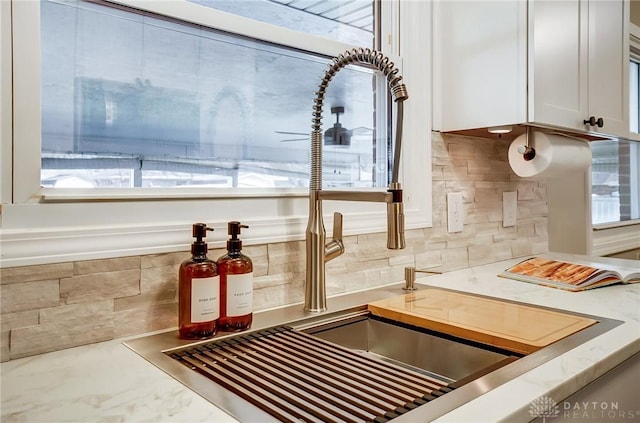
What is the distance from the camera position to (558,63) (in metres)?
1.45

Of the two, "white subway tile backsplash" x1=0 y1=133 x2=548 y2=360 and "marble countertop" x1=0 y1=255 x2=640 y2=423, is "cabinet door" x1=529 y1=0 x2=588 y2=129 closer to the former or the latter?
"white subway tile backsplash" x1=0 y1=133 x2=548 y2=360

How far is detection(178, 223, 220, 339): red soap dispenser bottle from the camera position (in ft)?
2.82

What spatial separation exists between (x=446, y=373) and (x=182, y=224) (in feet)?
2.10

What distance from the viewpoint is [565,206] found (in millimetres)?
2250

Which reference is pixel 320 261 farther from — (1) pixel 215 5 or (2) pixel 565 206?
(2) pixel 565 206

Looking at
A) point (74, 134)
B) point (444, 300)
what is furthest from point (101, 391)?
point (444, 300)

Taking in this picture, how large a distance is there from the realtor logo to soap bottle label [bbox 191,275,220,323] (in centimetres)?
55

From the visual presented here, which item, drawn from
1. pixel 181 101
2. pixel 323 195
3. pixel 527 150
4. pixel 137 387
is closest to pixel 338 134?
pixel 323 195

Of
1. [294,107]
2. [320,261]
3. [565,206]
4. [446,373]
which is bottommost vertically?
[446,373]

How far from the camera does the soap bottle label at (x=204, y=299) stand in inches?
33.8

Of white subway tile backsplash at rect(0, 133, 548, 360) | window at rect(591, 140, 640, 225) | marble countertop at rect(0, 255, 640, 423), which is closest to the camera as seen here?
marble countertop at rect(0, 255, 640, 423)

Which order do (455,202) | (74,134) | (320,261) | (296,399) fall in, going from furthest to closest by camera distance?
(455,202) → (320,261) → (74,134) → (296,399)

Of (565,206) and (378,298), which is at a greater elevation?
(565,206)

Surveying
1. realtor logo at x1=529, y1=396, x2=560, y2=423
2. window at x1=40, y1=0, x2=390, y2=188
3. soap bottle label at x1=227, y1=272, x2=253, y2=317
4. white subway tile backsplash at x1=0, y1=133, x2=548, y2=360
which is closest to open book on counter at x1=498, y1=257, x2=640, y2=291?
white subway tile backsplash at x1=0, y1=133, x2=548, y2=360
